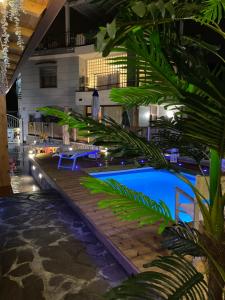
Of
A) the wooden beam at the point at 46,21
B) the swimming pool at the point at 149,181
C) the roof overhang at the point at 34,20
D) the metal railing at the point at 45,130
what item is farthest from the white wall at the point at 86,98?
the wooden beam at the point at 46,21

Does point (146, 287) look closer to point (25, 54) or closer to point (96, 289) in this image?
point (96, 289)

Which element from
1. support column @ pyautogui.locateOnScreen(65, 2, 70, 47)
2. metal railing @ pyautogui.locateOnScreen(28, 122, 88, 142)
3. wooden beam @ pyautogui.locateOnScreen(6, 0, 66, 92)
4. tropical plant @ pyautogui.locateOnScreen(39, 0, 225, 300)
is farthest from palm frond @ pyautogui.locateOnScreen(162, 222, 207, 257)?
support column @ pyautogui.locateOnScreen(65, 2, 70, 47)

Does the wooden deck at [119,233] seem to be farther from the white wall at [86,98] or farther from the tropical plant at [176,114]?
the white wall at [86,98]

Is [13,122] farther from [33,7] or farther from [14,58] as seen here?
[33,7]

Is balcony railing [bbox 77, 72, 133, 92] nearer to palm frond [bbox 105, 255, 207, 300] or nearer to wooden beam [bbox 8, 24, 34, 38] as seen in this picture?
wooden beam [bbox 8, 24, 34, 38]

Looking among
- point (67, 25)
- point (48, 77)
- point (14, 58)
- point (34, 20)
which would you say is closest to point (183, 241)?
point (34, 20)

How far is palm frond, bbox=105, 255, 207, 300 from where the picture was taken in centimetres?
133

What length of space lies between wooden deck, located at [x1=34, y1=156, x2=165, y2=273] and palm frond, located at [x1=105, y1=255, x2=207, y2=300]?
7.53 ft

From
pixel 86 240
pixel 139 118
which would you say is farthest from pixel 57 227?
pixel 139 118

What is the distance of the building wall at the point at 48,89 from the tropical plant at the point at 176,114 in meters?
18.3

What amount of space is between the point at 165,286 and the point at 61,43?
21058 mm

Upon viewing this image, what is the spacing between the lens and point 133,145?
1.67 metres

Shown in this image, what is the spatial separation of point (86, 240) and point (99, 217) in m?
0.55

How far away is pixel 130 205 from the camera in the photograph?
176 centimetres
